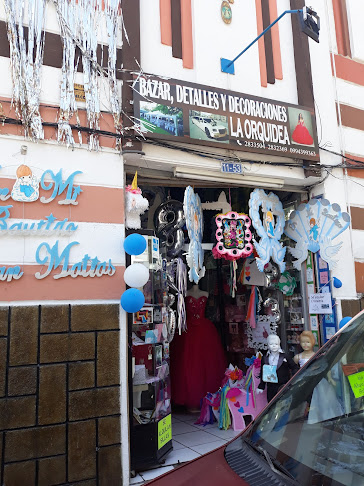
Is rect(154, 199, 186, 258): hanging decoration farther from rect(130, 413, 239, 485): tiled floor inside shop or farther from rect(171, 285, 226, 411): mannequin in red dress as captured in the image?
rect(130, 413, 239, 485): tiled floor inside shop

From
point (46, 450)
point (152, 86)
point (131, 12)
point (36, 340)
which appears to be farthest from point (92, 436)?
point (131, 12)

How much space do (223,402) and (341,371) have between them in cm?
390

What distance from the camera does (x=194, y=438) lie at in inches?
198

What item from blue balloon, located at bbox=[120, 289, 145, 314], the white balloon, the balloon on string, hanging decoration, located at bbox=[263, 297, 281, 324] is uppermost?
the white balloon

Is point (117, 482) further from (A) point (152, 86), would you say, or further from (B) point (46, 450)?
(A) point (152, 86)

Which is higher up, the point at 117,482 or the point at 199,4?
the point at 199,4

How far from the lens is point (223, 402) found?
17.7ft

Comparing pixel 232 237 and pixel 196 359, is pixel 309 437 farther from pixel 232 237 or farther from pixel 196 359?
pixel 196 359

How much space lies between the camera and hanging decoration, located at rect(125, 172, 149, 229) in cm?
440

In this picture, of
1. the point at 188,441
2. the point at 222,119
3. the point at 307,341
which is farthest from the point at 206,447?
the point at 222,119

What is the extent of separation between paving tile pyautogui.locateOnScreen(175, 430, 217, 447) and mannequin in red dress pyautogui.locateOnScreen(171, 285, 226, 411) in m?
0.81

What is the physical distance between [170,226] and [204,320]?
6.25ft

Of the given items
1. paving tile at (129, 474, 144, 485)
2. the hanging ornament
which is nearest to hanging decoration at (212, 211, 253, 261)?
the hanging ornament

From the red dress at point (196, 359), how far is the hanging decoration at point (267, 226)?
1.58m
